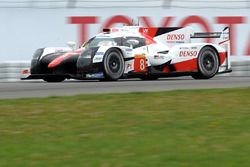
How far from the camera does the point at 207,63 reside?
1808 cm

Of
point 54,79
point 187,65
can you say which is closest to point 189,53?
point 187,65

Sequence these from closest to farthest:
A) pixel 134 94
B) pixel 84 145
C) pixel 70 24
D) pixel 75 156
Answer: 1. pixel 75 156
2. pixel 84 145
3. pixel 134 94
4. pixel 70 24

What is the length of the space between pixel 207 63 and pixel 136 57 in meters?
2.06

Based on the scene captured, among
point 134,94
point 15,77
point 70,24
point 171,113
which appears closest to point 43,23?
point 70,24

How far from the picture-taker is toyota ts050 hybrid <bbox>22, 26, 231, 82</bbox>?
16203mm

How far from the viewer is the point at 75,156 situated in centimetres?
672

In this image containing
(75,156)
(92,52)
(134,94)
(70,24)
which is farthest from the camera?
(70,24)

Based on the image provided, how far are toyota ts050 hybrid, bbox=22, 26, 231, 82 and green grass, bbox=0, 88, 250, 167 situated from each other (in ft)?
17.3

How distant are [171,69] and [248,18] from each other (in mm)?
4552

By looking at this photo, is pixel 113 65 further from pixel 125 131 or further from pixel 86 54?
pixel 125 131

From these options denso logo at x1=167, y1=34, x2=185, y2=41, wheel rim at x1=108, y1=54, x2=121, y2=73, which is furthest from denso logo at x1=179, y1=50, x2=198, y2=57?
wheel rim at x1=108, y1=54, x2=121, y2=73

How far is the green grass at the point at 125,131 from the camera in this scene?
6.62 m

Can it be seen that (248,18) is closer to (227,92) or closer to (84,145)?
(227,92)

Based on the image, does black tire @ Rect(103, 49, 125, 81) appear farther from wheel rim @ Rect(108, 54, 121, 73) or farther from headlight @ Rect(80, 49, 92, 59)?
headlight @ Rect(80, 49, 92, 59)
